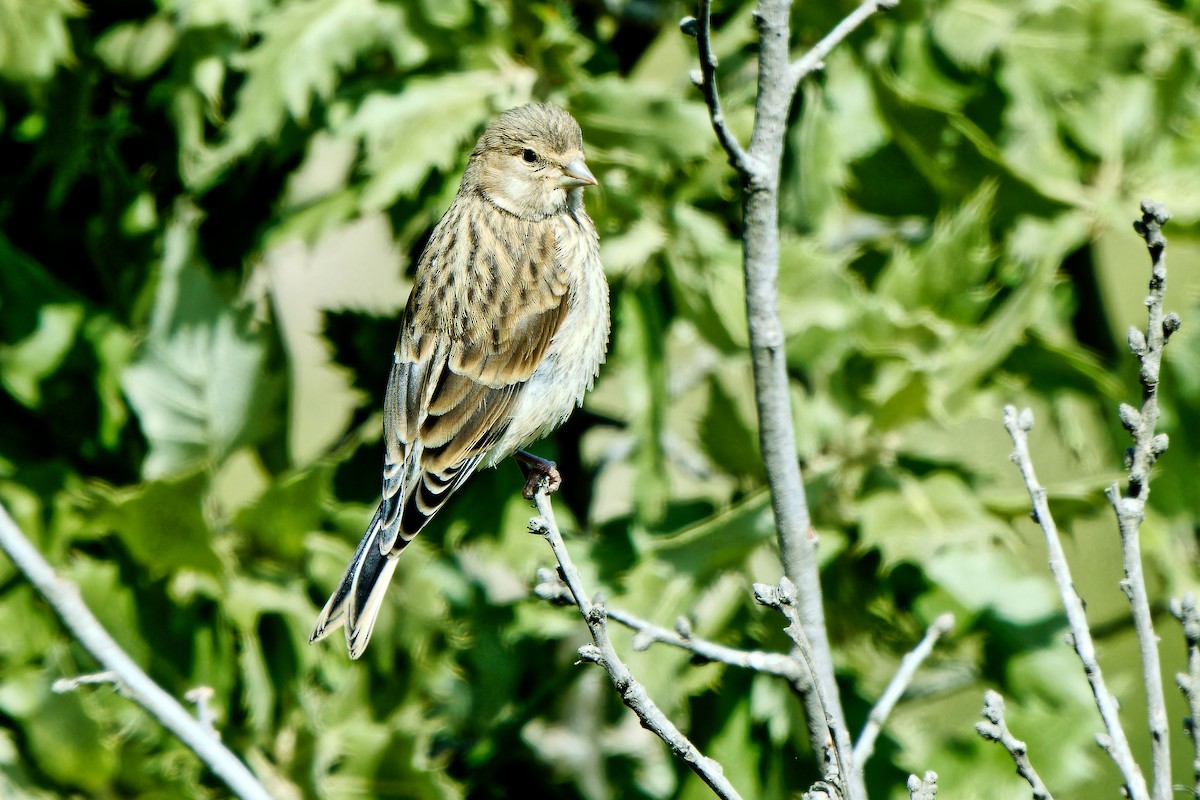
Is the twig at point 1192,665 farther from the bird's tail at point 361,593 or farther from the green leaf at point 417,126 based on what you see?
the green leaf at point 417,126

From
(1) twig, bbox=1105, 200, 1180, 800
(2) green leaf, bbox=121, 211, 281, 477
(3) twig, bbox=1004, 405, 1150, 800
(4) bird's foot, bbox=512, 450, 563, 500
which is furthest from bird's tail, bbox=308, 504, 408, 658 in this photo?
(1) twig, bbox=1105, 200, 1180, 800

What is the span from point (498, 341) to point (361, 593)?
2.44 ft

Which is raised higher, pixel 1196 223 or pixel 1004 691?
pixel 1196 223

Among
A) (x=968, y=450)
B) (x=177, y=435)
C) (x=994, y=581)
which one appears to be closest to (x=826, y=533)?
(x=994, y=581)

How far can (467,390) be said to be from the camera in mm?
2822

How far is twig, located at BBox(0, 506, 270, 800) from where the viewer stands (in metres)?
1.90

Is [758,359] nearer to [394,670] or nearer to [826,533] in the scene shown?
[826,533]

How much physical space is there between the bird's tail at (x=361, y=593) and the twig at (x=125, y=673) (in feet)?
1.10

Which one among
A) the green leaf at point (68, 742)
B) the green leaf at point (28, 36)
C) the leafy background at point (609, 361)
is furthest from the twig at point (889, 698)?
the green leaf at point (28, 36)

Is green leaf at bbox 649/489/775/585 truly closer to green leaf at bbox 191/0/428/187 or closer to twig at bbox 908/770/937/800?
twig at bbox 908/770/937/800

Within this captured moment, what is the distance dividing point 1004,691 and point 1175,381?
73 centimetres

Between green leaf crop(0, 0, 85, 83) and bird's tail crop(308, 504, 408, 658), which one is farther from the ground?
green leaf crop(0, 0, 85, 83)

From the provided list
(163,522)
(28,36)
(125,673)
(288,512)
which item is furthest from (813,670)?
(28,36)

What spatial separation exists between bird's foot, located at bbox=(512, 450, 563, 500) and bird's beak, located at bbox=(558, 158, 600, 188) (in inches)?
23.4
